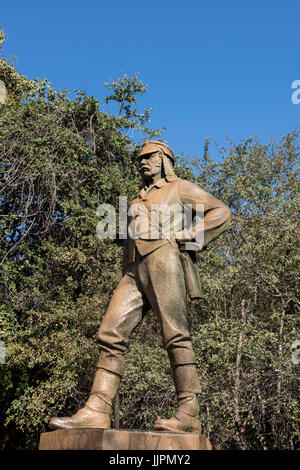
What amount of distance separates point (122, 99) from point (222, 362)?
952 centimetres

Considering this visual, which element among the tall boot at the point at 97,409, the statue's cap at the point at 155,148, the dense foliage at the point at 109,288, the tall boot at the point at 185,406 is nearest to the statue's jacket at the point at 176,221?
the statue's cap at the point at 155,148

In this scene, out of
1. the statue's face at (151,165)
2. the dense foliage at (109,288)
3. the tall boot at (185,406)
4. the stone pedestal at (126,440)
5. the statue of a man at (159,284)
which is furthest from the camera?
the dense foliage at (109,288)

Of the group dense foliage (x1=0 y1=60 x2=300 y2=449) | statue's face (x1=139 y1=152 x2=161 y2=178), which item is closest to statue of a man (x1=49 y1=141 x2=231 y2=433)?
statue's face (x1=139 y1=152 x2=161 y2=178)

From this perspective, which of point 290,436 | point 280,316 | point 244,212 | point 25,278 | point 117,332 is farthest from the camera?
point 244,212

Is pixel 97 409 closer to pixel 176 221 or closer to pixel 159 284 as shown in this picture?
pixel 159 284

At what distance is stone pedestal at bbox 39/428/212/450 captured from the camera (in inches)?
149

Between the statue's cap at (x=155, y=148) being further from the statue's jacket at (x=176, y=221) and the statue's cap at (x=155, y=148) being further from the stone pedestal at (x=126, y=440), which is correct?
the stone pedestal at (x=126, y=440)

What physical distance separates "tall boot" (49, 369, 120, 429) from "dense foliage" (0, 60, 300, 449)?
266 inches

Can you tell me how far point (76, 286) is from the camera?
1319cm

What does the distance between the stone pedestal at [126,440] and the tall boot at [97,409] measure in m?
0.17

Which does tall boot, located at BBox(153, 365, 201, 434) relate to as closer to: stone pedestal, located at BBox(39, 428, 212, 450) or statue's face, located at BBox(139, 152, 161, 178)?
stone pedestal, located at BBox(39, 428, 212, 450)

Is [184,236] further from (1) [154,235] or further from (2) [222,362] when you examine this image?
(2) [222,362]

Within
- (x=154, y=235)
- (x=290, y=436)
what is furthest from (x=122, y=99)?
(x=154, y=235)

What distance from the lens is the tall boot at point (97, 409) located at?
415 centimetres
